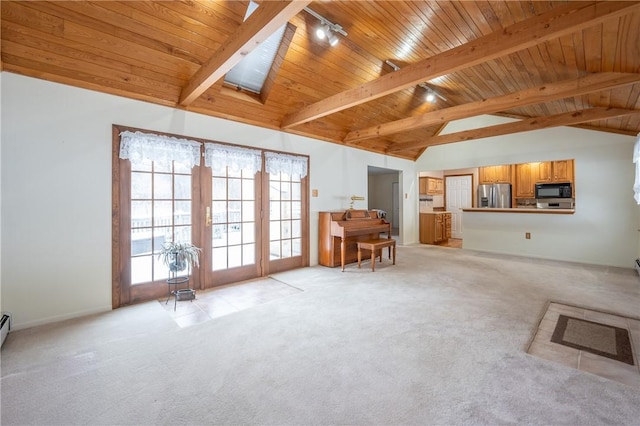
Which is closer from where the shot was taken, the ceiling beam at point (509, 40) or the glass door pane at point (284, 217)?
the ceiling beam at point (509, 40)

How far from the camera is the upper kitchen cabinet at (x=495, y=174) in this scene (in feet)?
23.5

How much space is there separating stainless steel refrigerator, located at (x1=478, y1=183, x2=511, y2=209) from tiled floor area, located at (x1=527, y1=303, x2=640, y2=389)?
15.4ft

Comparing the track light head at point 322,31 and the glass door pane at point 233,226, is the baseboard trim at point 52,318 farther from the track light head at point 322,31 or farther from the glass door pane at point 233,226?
the track light head at point 322,31

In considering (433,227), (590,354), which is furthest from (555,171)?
Result: (590,354)

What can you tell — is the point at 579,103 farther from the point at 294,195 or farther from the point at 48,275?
the point at 48,275

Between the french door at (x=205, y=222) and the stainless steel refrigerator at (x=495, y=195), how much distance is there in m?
5.19

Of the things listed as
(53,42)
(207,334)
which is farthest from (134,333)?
(53,42)

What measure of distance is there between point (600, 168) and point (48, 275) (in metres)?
8.26

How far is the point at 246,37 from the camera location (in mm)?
2223

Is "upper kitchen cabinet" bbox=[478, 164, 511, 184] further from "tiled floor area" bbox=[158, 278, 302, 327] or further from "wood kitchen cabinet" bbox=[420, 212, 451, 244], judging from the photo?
"tiled floor area" bbox=[158, 278, 302, 327]

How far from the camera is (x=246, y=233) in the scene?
4.19 metres

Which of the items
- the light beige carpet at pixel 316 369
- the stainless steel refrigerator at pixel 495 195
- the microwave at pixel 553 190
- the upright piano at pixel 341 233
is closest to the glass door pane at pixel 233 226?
the light beige carpet at pixel 316 369

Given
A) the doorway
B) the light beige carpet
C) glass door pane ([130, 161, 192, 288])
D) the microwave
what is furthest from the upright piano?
the microwave

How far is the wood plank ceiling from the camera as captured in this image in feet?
7.59
